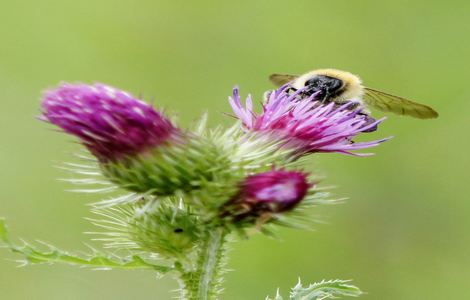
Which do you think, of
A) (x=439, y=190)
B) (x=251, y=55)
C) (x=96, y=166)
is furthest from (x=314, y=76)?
(x=251, y=55)

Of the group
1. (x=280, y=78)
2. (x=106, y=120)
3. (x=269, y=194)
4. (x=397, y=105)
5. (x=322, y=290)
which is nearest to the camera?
(x=269, y=194)

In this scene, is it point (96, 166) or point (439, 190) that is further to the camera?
point (439, 190)

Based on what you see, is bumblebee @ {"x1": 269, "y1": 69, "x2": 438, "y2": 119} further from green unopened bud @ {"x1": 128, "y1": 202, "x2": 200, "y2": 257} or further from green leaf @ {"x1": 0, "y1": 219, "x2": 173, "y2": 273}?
green leaf @ {"x1": 0, "y1": 219, "x2": 173, "y2": 273}

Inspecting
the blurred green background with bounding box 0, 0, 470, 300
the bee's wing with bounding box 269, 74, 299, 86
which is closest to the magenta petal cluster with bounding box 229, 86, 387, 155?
the bee's wing with bounding box 269, 74, 299, 86

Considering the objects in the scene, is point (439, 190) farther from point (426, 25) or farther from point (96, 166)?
point (96, 166)

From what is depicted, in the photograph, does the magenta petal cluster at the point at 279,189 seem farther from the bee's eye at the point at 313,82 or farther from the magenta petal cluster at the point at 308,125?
the bee's eye at the point at 313,82

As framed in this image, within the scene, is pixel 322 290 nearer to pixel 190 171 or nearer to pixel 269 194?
pixel 269 194

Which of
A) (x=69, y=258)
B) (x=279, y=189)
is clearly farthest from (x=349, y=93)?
(x=69, y=258)
